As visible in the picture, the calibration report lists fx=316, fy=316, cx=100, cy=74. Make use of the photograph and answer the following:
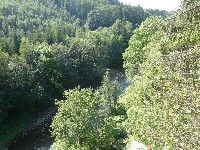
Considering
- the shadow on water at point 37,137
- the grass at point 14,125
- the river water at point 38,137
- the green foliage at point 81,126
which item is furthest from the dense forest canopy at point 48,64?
the green foliage at point 81,126

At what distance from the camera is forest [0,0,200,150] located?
444 inches

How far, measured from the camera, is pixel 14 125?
2098 inches

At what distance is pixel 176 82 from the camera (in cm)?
1194

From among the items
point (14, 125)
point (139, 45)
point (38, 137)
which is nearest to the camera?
point (38, 137)

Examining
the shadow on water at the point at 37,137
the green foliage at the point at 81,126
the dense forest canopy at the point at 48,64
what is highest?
the green foliage at the point at 81,126

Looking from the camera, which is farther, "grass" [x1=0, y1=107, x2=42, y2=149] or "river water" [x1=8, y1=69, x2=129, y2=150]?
"grass" [x1=0, y1=107, x2=42, y2=149]

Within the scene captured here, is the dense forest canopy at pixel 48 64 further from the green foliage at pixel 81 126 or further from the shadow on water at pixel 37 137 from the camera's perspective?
the green foliage at pixel 81 126

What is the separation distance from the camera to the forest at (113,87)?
444 inches

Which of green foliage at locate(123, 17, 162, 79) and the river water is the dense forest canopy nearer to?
the river water

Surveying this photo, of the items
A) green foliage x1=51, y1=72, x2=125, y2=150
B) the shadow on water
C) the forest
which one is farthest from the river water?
green foliage x1=51, y1=72, x2=125, y2=150

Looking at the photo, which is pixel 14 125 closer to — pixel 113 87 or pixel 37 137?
pixel 37 137

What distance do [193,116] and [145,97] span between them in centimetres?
1709

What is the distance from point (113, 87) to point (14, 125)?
59.1 ft

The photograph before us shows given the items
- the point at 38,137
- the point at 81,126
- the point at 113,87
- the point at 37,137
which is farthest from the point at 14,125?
the point at 81,126
